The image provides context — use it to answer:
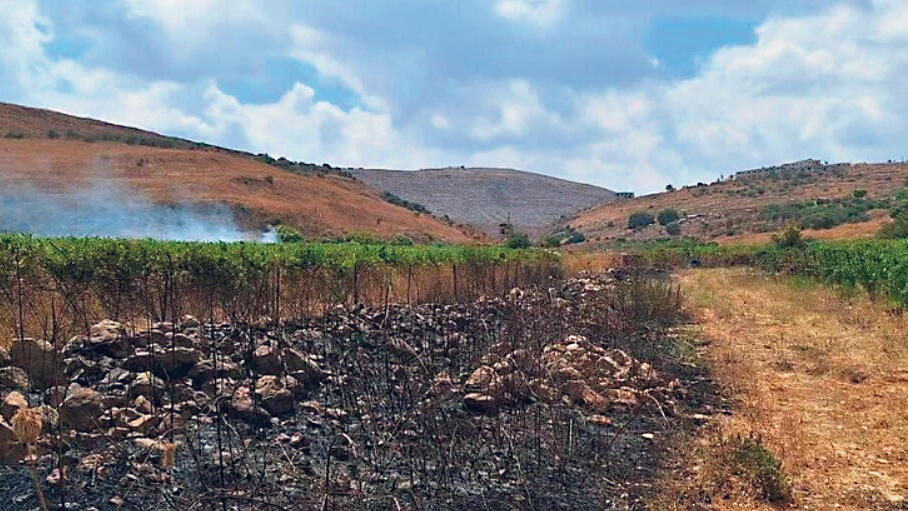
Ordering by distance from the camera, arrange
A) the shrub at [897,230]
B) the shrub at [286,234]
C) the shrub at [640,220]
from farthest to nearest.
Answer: the shrub at [640,220], the shrub at [897,230], the shrub at [286,234]

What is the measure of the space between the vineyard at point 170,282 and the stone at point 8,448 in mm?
2356

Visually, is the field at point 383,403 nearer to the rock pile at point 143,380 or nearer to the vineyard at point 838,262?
the rock pile at point 143,380

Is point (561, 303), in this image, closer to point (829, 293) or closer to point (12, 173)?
point (829, 293)

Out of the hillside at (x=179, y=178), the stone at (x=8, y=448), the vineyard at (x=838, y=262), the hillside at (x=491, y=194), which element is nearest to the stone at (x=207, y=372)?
the stone at (x=8, y=448)

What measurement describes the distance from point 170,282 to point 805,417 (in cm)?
803

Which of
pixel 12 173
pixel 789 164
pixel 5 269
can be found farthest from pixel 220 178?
pixel 789 164

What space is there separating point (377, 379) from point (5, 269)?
16.1 ft

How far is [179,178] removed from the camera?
54.3 metres

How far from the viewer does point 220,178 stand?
55938 millimetres

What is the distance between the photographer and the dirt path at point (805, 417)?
6199mm

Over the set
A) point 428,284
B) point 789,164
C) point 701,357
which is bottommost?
point 701,357

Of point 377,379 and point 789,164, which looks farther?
point 789,164

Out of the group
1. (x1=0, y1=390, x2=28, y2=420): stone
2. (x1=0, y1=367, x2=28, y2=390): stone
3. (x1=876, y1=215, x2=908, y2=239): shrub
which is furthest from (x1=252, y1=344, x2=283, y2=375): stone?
(x1=876, y1=215, x2=908, y2=239): shrub

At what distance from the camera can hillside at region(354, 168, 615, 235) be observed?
10750cm
